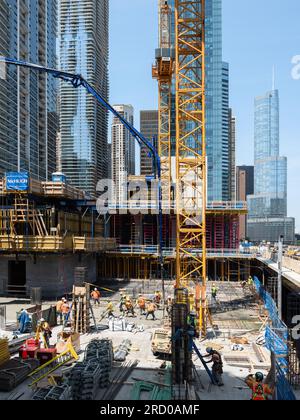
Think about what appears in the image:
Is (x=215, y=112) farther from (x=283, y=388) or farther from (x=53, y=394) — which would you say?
(x=53, y=394)

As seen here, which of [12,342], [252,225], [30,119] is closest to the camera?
[12,342]

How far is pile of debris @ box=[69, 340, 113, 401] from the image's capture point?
1134 centimetres

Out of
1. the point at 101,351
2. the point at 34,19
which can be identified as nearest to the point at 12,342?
the point at 101,351

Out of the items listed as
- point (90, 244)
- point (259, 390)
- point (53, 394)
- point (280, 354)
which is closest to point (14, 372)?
point (53, 394)

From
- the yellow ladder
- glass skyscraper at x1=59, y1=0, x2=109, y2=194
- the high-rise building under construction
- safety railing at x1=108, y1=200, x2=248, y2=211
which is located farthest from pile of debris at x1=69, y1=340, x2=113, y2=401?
the high-rise building under construction

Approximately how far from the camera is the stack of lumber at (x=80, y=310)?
18.5 metres

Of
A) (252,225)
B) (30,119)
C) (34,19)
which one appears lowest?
(252,225)

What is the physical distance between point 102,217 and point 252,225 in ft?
497

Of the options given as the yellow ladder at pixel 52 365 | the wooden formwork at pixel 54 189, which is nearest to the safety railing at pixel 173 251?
the wooden formwork at pixel 54 189

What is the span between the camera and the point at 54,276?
28453 mm

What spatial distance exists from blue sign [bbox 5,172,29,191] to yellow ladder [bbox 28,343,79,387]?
14.6 m
